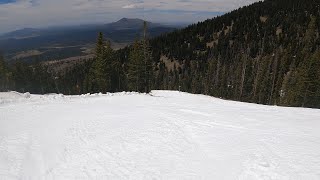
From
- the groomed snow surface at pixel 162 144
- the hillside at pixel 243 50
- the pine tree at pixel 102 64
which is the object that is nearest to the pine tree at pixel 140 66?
the pine tree at pixel 102 64

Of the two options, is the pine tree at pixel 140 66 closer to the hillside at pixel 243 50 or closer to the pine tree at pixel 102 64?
the pine tree at pixel 102 64

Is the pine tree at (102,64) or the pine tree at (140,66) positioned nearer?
the pine tree at (102,64)

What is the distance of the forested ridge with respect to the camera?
57312 mm

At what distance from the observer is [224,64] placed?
110 metres

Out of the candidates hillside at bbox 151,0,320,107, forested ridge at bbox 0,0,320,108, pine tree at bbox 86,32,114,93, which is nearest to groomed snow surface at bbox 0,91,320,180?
pine tree at bbox 86,32,114,93

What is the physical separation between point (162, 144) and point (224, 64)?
101833 mm

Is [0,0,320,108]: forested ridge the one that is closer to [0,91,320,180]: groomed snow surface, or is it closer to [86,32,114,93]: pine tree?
[86,32,114,93]: pine tree

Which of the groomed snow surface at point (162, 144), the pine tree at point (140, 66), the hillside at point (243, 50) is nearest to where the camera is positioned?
the groomed snow surface at point (162, 144)

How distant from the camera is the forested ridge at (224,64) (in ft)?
188

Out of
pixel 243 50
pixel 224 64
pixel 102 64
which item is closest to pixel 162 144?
pixel 102 64

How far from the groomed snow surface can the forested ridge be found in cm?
4007

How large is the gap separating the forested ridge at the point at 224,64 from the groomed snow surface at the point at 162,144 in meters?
40.1

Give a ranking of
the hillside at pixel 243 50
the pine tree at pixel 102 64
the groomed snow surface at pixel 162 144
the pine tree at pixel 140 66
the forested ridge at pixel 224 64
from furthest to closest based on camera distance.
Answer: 1. the hillside at pixel 243 50
2. the forested ridge at pixel 224 64
3. the pine tree at pixel 140 66
4. the pine tree at pixel 102 64
5. the groomed snow surface at pixel 162 144

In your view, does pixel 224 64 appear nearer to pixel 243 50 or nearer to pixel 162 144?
pixel 243 50
